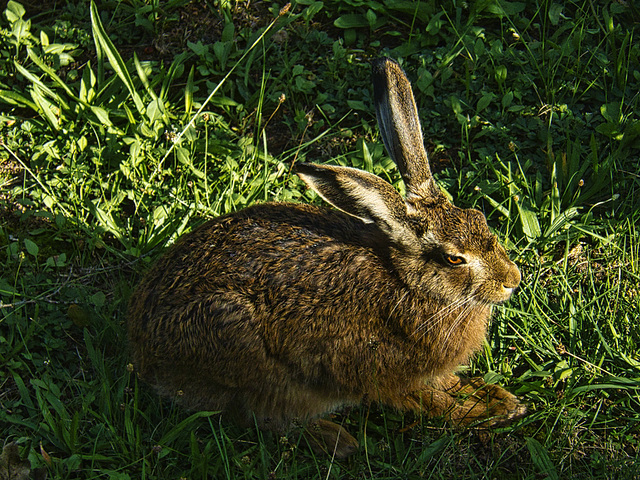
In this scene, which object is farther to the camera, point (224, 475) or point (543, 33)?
point (543, 33)

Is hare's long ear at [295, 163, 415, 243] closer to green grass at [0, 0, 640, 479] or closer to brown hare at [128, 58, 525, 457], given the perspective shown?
brown hare at [128, 58, 525, 457]

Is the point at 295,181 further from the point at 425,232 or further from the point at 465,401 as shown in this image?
the point at 465,401

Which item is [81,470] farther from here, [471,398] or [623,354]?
[623,354]

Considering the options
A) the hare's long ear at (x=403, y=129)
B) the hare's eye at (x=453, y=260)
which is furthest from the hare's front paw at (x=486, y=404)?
the hare's long ear at (x=403, y=129)

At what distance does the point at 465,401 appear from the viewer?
13.4 ft

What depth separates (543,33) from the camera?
Result: 17.2 ft

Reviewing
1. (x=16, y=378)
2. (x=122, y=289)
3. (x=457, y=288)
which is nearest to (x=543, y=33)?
(x=457, y=288)

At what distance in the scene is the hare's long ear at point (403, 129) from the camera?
3.82 m

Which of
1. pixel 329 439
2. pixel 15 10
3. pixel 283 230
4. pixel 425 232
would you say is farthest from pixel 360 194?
pixel 15 10

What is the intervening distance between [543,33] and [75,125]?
3445mm

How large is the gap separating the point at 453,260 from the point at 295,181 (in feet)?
5.30

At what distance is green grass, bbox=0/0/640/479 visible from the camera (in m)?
3.72

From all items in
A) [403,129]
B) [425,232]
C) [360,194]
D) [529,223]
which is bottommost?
[529,223]

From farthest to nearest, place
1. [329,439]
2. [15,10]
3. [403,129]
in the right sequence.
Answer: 1. [15,10]
2. [329,439]
3. [403,129]
